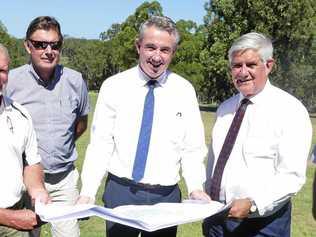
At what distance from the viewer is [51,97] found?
5.73 metres

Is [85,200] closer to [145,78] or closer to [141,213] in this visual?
[141,213]

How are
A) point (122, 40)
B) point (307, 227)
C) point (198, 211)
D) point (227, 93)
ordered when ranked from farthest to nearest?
point (122, 40) → point (227, 93) → point (307, 227) → point (198, 211)

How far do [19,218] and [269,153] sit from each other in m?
1.83

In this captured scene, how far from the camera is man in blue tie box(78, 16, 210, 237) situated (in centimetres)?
455

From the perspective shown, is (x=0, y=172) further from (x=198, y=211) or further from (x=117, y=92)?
(x=198, y=211)

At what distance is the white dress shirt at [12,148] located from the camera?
13.6ft

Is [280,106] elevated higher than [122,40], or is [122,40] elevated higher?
[122,40]

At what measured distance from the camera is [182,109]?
183 inches

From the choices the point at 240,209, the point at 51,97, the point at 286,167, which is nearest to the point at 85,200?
the point at 240,209

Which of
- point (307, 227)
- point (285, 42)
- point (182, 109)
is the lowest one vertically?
point (307, 227)

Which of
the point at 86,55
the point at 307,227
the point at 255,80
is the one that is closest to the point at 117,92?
the point at 255,80

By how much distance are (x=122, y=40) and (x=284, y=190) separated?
61844mm

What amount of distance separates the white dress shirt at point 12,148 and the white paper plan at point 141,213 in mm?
230

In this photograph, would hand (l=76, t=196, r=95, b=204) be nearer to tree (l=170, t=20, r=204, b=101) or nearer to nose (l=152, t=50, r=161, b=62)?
nose (l=152, t=50, r=161, b=62)
